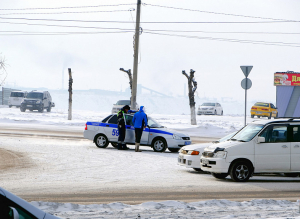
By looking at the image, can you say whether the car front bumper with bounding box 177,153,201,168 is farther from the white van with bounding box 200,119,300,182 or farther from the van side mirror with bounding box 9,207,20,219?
the van side mirror with bounding box 9,207,20,219

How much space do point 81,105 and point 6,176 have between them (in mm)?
139382

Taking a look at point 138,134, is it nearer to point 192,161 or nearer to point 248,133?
point 192,161

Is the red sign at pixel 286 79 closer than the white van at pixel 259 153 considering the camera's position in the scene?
No

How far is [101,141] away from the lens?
19.1 m

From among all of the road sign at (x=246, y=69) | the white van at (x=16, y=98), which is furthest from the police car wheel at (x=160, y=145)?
the white van at (x=16, y=98)

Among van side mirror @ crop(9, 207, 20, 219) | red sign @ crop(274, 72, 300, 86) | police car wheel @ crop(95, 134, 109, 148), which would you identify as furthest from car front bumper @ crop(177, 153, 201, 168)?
red sign @ crop(274, 72, 300, 86)

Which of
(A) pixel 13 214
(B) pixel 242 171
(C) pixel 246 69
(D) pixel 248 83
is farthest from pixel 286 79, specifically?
(A) pixel 13 214

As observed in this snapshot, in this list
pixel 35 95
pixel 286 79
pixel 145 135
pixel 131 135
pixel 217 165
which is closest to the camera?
pixel 217 165

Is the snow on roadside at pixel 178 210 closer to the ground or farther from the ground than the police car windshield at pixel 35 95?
closer to the ground

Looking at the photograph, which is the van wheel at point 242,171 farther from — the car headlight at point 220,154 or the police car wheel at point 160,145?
the police car wheel at point 160,145

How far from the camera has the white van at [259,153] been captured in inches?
446

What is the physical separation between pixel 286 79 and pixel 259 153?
48.2m

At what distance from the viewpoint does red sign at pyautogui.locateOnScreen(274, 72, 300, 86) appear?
57.4 metres

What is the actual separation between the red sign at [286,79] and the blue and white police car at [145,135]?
136 feet
